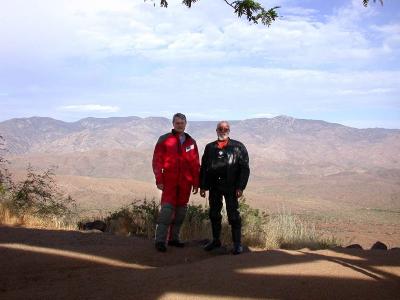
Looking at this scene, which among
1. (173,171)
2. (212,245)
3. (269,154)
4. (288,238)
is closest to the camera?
(173,171)

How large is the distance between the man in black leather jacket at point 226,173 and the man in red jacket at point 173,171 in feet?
0.75

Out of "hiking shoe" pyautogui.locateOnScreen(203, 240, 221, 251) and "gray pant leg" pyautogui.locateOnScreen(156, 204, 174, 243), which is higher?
"gray pant leg" pyautogui.locateOnScreen(156, 204, 174, 243)

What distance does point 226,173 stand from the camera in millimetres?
6754

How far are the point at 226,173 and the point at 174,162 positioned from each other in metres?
0.76

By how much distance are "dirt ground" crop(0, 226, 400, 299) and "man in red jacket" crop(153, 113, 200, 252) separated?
508mm

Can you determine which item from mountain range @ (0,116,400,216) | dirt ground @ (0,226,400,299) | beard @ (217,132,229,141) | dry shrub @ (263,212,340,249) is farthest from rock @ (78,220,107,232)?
mountain range @ (0,116,400,216)

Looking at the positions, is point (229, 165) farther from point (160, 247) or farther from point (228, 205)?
point (160, 247)

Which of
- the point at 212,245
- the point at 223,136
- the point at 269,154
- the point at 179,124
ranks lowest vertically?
the point at 212,245

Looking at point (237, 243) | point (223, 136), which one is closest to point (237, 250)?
point (237, 243)

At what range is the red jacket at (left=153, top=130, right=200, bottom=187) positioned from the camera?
271 inches

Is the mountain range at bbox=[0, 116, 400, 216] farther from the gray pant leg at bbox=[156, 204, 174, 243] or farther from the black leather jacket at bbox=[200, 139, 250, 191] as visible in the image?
Result: the black leather jacket at bbox=[200, 139, 250, 191]

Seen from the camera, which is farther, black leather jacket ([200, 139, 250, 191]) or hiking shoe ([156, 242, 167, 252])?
hiking shoe ([156, 242, 167, 252])

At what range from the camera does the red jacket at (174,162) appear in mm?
6887

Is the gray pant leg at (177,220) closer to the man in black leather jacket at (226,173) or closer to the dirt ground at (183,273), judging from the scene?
the dirt ground at (183,273)
